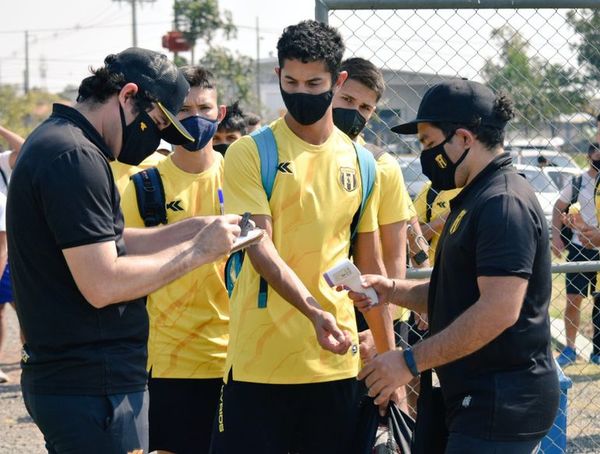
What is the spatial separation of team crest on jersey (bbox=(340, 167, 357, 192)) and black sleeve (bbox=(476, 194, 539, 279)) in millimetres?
889

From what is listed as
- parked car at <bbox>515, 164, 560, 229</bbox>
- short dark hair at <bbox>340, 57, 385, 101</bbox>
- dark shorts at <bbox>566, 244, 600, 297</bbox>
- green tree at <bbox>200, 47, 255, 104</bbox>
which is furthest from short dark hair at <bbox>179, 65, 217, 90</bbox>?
green tree at <bbox>200, 47, 255, 104</bbox>

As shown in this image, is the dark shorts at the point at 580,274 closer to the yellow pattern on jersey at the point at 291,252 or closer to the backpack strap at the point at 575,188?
the backpack strap at the point at 575,188

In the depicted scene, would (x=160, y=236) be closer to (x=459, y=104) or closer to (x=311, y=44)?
(x=311, y=44)

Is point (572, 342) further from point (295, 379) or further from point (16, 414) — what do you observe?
point (295, 379)

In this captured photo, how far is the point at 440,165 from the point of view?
4.00m

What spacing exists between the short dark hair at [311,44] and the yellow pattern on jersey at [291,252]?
0.36 meters

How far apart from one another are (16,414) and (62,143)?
17.9 ft

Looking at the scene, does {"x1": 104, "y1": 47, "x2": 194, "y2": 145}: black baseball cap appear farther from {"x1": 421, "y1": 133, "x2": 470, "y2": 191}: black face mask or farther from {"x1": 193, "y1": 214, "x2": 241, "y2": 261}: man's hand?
{"x1": 421, "y1": 133, "x2": 470, "y2": 191}: black face mask

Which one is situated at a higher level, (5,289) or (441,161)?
(441,161)

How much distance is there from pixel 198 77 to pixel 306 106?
1.21m

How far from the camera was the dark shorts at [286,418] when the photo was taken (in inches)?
169

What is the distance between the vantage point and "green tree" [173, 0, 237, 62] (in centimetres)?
4006

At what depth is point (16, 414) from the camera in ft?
27.2

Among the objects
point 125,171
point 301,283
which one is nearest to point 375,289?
point 301,283
